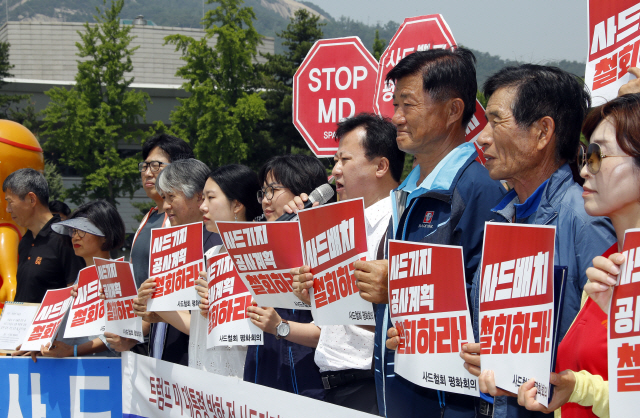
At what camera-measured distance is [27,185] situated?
5746 millimetres

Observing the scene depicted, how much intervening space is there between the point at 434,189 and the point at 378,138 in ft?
2.79

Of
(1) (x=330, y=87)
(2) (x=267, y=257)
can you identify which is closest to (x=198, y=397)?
(2) (x=267, y=257)

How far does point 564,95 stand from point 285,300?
5.23ft

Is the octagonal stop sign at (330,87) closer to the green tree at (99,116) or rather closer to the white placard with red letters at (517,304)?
the white placard with red letters at (517,304)

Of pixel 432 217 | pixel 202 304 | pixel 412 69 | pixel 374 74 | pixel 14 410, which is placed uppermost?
pixel 374 74

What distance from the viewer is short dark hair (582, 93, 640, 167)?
73.1 inches

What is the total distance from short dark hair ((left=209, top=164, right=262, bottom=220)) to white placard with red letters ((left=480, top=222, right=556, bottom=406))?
7.61 feet

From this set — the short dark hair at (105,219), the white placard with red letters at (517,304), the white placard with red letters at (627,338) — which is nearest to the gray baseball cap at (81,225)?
the short dark hair at (105,219)

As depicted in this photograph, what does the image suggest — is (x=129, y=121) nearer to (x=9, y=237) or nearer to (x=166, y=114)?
(x=166, y=114)

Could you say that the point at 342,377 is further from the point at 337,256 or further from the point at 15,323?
the point at 15,323

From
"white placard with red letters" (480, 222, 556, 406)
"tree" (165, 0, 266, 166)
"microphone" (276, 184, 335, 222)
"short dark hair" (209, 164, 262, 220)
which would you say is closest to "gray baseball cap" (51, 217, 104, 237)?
"short dark hair" (209, 164, 262, 220)

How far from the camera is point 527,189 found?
2.49 meters

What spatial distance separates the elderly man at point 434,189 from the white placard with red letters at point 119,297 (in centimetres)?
180

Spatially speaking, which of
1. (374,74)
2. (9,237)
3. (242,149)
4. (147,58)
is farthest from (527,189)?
(147,58)
